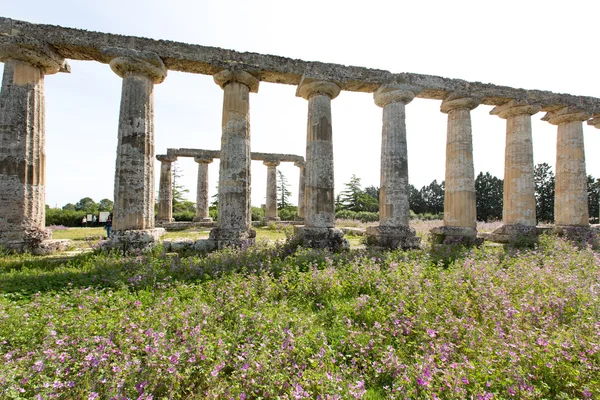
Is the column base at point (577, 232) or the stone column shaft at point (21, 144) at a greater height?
the stone column shaft at point (21, 144)

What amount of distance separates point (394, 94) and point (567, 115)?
843cm

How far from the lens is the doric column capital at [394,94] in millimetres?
10180

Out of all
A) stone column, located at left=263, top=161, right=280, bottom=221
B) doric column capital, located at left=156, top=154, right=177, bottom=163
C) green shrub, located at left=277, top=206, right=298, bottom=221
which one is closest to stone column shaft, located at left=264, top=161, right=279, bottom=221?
stone column, located at left=263, top=161, right=280, bottom=221

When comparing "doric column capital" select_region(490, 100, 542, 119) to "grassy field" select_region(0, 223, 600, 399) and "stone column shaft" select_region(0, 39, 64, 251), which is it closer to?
"grassy field" select_region(0, 223, 600, 399)

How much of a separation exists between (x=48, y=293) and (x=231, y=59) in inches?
315

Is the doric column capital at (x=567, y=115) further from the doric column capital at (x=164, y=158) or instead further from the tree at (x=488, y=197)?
the tree at (x=488, y=197)

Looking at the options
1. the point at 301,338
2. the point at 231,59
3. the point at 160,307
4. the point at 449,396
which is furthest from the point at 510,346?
the point at 231,59

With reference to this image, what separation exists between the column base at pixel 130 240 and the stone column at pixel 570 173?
1630 cm

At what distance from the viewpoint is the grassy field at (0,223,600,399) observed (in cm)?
267

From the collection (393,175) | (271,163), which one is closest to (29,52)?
(393,175)

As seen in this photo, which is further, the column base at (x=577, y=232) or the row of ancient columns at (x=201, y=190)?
the row of ancient columns at (x=201, y=190)

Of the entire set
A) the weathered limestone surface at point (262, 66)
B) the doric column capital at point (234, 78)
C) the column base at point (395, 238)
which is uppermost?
the weathered limestone surface at point (262, 66)

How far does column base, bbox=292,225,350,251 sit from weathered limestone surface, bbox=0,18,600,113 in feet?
17.4

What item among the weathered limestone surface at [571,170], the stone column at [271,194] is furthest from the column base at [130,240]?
the weathered limestone surface at [571,170]
